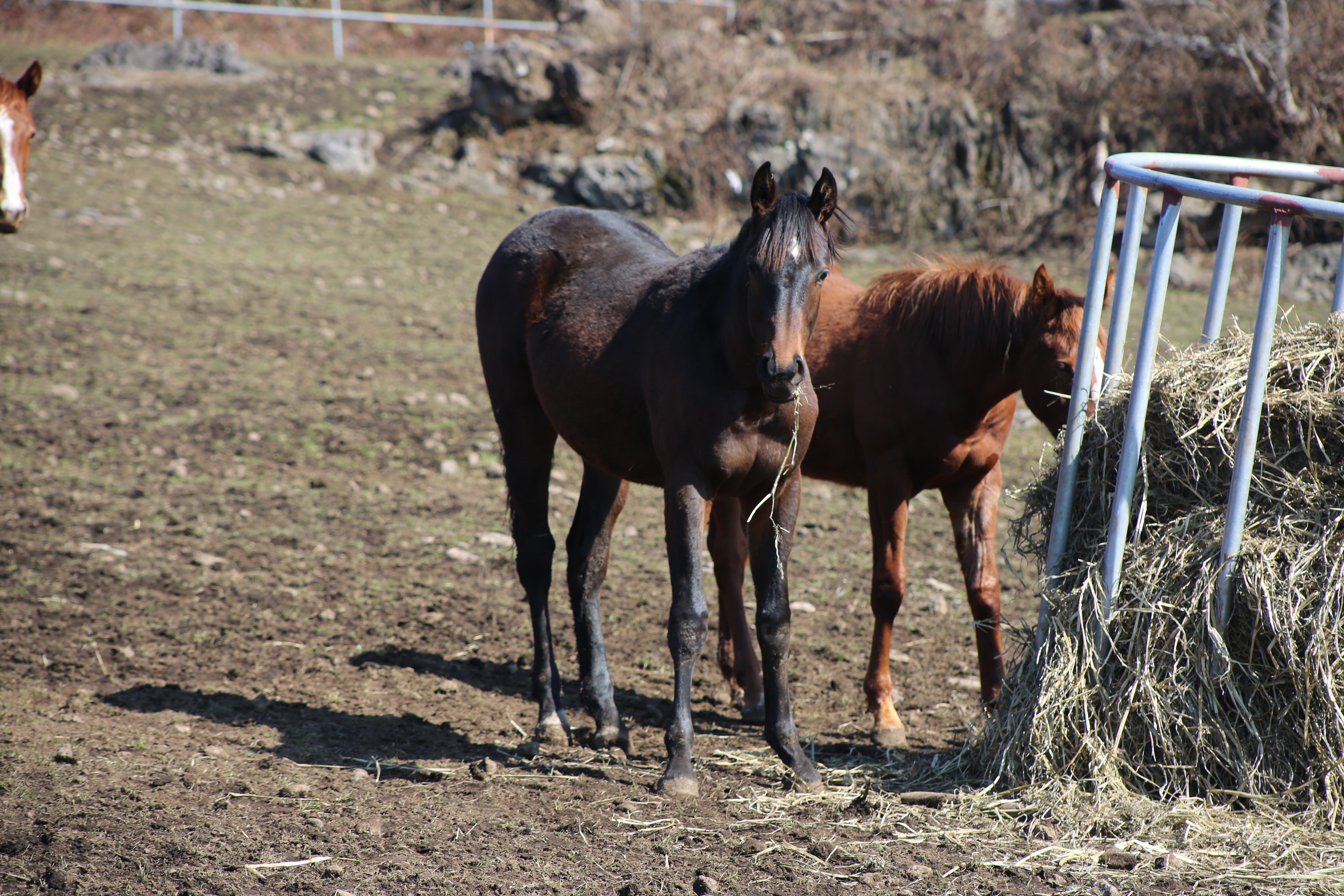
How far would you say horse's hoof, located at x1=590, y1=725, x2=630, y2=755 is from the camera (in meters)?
4.45

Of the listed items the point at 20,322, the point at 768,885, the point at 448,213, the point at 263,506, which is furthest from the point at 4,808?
the point at 448,213

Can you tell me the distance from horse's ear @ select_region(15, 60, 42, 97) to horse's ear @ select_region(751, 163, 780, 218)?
4.66 m

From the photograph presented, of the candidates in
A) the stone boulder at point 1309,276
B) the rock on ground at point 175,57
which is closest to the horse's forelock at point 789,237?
the stone boulder at point 1309,276

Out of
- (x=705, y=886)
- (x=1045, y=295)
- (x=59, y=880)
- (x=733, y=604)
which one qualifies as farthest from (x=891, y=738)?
(x=59, y=880)

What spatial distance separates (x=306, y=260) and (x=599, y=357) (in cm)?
959

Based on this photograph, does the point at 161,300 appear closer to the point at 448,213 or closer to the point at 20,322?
the point at 20,322

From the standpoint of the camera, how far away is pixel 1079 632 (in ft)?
12.2

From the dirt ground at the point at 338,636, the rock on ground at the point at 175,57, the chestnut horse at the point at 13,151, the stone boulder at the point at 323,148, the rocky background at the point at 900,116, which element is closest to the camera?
the dirt ground at the point at 338,636

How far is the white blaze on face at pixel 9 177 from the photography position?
528cm

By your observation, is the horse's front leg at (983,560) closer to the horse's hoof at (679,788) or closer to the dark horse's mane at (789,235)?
the horse's hoof at (679,788)

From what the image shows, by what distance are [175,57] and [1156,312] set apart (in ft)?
67.4

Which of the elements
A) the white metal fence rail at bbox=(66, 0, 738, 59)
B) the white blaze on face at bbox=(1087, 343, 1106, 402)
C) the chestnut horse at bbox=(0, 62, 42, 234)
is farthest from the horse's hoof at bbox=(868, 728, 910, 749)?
the white metal fence rail at bbox=(66, 0, 738, 59)

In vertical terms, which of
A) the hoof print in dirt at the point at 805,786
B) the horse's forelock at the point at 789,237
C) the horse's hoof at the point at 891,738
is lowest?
the horse's hoof at the point at 891,738

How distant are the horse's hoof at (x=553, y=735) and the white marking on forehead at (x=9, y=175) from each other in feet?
12.7
